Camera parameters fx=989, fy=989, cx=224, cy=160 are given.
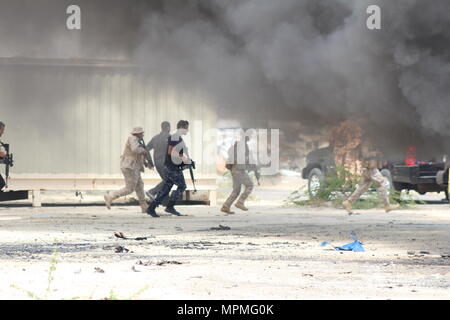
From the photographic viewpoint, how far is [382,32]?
15.9 m

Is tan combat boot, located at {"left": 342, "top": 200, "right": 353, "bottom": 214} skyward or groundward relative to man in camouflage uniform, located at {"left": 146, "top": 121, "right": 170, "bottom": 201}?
groundward

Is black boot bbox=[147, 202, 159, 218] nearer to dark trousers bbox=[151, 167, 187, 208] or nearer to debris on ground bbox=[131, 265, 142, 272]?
dark trousers bbox=[151, 167, 187, 208]

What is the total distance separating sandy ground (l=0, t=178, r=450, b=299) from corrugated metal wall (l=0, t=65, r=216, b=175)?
3.27m

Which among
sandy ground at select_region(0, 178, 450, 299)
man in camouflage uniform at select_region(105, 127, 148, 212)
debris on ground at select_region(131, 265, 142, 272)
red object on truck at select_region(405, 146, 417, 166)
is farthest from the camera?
red object on truck at select_region(405, 146, 417, 166)

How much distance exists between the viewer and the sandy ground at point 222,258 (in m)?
7.67

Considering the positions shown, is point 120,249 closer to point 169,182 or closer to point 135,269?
point 135,269

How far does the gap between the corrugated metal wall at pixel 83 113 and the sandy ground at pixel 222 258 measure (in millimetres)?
3268

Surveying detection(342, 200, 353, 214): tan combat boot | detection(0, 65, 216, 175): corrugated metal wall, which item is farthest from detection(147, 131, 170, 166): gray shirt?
detection(342, 200, 353, 214): tan combat boot

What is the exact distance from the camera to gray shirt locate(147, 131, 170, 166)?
17.8 metres

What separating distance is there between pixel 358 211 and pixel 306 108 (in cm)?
225

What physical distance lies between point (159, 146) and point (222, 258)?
8.04 m

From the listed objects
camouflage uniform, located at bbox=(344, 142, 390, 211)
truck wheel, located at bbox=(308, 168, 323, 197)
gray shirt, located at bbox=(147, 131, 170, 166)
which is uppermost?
gray shirt, located at bbox=(147, 131, 170, 166)

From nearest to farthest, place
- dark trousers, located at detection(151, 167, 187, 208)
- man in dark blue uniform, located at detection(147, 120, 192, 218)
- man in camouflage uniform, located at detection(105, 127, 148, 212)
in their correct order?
man in dark blue uniform, located at detection(147, 120, 192, 218), dark trousers, located at detection(151, 167, 187, 208), man in camouflage uniform, located at detection(105, 127, 148, 212)

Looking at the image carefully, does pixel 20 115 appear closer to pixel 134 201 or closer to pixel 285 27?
pixel 134 201
